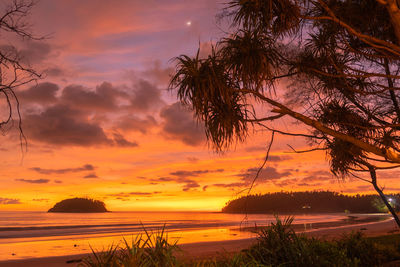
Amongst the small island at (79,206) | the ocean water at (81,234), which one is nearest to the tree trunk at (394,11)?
the ocean water at (81,234)

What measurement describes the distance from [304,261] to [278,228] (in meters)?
0.84

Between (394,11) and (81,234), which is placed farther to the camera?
(81,234)

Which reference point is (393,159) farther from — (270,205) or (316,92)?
(270,205)

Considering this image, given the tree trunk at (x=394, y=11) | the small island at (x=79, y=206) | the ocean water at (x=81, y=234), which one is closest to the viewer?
the tree trunk at (x=394, y=11)

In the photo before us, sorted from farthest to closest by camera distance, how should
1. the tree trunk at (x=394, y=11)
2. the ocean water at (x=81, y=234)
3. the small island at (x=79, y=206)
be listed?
the small island at (x=79, y=206) < the ocean water at (x=81, y=234) < the tree trunk at (x=394, y=11)

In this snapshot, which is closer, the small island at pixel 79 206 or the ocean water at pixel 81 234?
the ocean water at pixel 81 234

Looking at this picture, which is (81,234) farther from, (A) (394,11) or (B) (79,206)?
(B) (79,206)

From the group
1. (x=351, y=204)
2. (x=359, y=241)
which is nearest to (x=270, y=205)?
(x=351, y=204)

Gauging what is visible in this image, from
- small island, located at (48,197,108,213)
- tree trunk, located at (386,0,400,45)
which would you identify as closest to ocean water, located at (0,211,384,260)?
tree trunk, located at (386,0,400,45)

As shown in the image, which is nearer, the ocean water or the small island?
the ocean water

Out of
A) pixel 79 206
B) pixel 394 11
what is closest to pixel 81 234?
pixel 394 11

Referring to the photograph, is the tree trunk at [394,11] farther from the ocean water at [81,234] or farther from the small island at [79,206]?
the small island at [79,206]

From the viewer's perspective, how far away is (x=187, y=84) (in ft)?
16.7

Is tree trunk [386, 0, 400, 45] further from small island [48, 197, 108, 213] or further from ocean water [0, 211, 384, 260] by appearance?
small island [48, 197, 108, 213]
